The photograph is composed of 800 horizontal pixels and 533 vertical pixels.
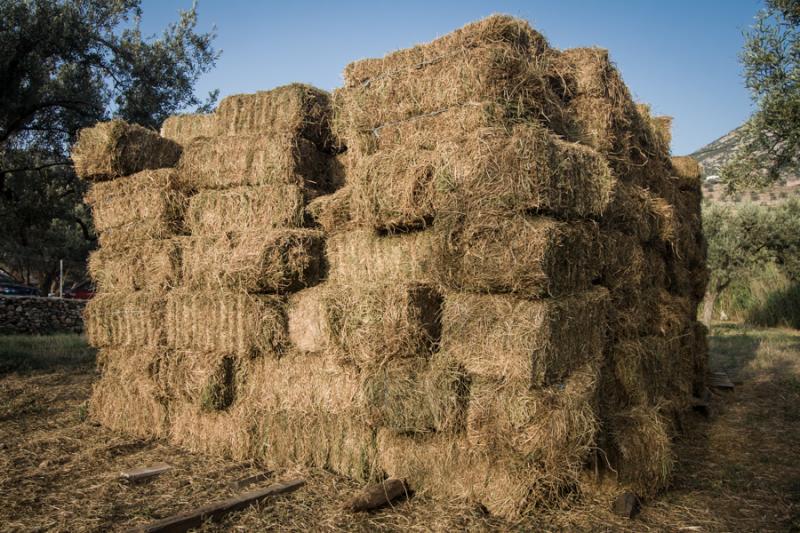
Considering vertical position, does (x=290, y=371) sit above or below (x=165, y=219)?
below

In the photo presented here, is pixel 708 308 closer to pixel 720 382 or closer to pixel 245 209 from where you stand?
pixel 720 382

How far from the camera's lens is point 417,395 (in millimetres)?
Answer: 5320

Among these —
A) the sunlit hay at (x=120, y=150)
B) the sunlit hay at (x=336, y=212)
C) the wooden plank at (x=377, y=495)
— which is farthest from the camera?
the sunlit hay at (x=120, y=150)

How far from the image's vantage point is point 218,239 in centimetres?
696

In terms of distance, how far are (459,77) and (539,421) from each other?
3.24 meters

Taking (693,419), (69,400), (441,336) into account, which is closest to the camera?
(441,336)

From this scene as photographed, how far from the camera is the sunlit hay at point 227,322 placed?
656 cm

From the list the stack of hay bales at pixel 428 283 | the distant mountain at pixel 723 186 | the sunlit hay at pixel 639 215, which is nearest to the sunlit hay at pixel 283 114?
the stack of hay bales at pixel 428 283

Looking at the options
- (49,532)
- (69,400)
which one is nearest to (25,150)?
(69,400)

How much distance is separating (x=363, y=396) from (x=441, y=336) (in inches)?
37.5

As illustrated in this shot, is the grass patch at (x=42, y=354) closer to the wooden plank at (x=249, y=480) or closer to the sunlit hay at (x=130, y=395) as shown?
the sunlit hay at (x=130, y=395)

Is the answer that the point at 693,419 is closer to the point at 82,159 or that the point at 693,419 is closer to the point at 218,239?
the point at 218,239

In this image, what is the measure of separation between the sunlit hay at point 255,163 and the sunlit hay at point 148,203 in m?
0.27

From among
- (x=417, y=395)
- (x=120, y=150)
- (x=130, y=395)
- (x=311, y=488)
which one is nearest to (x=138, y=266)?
(x=120, y=150)
